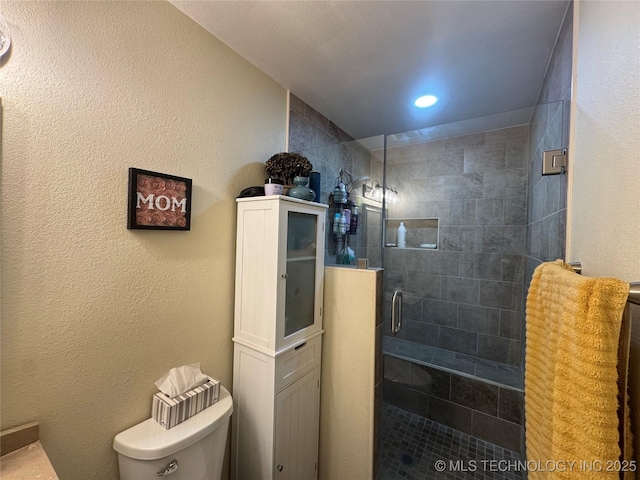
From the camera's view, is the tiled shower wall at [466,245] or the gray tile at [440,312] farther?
the gray tile at [440,312]

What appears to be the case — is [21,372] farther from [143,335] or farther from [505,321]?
[505,321]

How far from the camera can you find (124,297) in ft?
3.26

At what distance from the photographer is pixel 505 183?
2.18m

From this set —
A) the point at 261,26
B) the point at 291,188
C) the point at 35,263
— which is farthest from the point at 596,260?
the point at 35,263

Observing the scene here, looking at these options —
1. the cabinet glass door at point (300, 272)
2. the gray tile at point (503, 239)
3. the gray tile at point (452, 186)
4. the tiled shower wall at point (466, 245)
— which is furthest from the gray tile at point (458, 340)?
the cabinet glass door at point (300, 272)

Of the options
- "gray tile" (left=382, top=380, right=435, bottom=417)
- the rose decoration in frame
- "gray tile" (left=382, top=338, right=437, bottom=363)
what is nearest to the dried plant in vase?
the rose decoration in frame

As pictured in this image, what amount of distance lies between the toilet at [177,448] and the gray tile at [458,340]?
79.5 inches

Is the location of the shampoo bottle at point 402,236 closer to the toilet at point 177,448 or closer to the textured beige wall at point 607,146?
the textured beige wall at point 607,146

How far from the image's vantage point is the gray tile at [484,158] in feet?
7.18

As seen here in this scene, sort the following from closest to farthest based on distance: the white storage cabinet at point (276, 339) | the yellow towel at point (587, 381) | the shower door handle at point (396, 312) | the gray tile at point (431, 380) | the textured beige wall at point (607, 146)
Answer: the yellow towel at point (587, 381) < the textured beige wall at point (607, 146) < the white storage cabinet at point (276, 339) < the shower door handle at point (396, 312) < the gray tile at point (431, 380)

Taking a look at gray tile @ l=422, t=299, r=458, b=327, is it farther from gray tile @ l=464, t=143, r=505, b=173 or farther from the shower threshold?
gray tile @ l=464, t=143, r=505, b=173

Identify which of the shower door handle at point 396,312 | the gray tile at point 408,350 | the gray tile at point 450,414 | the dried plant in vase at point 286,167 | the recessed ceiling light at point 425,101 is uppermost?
the recessed ceiling light at point 425,101

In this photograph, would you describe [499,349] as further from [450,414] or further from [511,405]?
[450,414]

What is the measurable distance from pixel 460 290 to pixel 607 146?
74.4 inches
